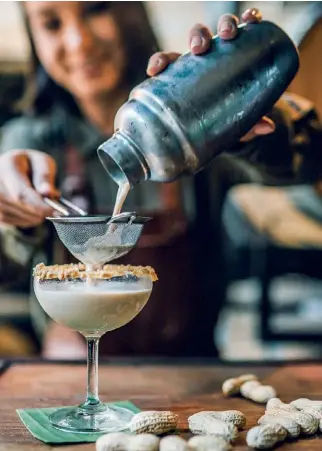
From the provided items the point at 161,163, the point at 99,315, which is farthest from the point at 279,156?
the point at 99,315

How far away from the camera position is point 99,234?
1.03 m

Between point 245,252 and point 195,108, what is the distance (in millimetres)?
1434

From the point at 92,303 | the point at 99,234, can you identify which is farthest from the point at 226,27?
the point at 92,303

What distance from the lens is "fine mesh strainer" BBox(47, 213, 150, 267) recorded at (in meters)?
1.02

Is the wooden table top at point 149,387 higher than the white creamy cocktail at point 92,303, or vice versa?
the white creamy cocktail at point 92,303

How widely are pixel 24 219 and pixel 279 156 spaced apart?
26.1 inches

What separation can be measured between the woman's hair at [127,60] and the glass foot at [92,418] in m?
1.49

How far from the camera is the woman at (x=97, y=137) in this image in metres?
2.22

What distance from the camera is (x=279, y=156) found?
1.70m

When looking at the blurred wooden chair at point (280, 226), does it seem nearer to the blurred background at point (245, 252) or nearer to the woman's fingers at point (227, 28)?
the blurred background at point (245, 252)

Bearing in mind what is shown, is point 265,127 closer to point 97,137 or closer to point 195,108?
point 195,108

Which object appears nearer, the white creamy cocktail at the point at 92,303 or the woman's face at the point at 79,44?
the white creamy cocktail at the point at 92,303

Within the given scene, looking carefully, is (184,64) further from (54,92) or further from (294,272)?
(294,272)

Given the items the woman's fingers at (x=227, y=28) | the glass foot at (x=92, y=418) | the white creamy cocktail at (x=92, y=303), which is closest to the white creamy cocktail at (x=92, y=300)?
the white creamy cocktail at (x=92, y=303)
